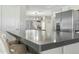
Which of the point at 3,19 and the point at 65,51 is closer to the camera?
the point at 65,51

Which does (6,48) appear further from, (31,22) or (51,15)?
(51,15)

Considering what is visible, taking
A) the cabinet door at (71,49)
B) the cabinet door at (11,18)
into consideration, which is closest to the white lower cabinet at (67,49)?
the cabinet door at (71,49)

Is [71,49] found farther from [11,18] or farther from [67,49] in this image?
[11,18]

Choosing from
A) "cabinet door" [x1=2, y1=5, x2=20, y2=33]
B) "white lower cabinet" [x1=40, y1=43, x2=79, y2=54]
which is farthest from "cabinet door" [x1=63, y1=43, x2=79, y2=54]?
"cabinet door" [x1=2, y1=5, x2=20, y2=33]

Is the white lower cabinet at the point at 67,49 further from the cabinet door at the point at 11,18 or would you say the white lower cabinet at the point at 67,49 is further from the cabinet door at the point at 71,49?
the cabinet door at the point at 11,18

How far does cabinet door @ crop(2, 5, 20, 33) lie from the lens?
814mm

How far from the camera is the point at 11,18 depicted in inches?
33.0

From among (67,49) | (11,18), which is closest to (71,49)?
(67,49)

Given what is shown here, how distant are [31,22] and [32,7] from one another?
0.14 meters

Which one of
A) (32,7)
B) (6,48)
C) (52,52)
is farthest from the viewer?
(32,7)

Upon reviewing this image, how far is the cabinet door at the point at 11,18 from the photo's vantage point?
814mm

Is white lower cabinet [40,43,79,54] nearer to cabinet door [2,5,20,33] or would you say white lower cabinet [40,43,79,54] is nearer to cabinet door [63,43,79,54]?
cabinet door [63,43,79,54]

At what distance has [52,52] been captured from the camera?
589 millimetres
